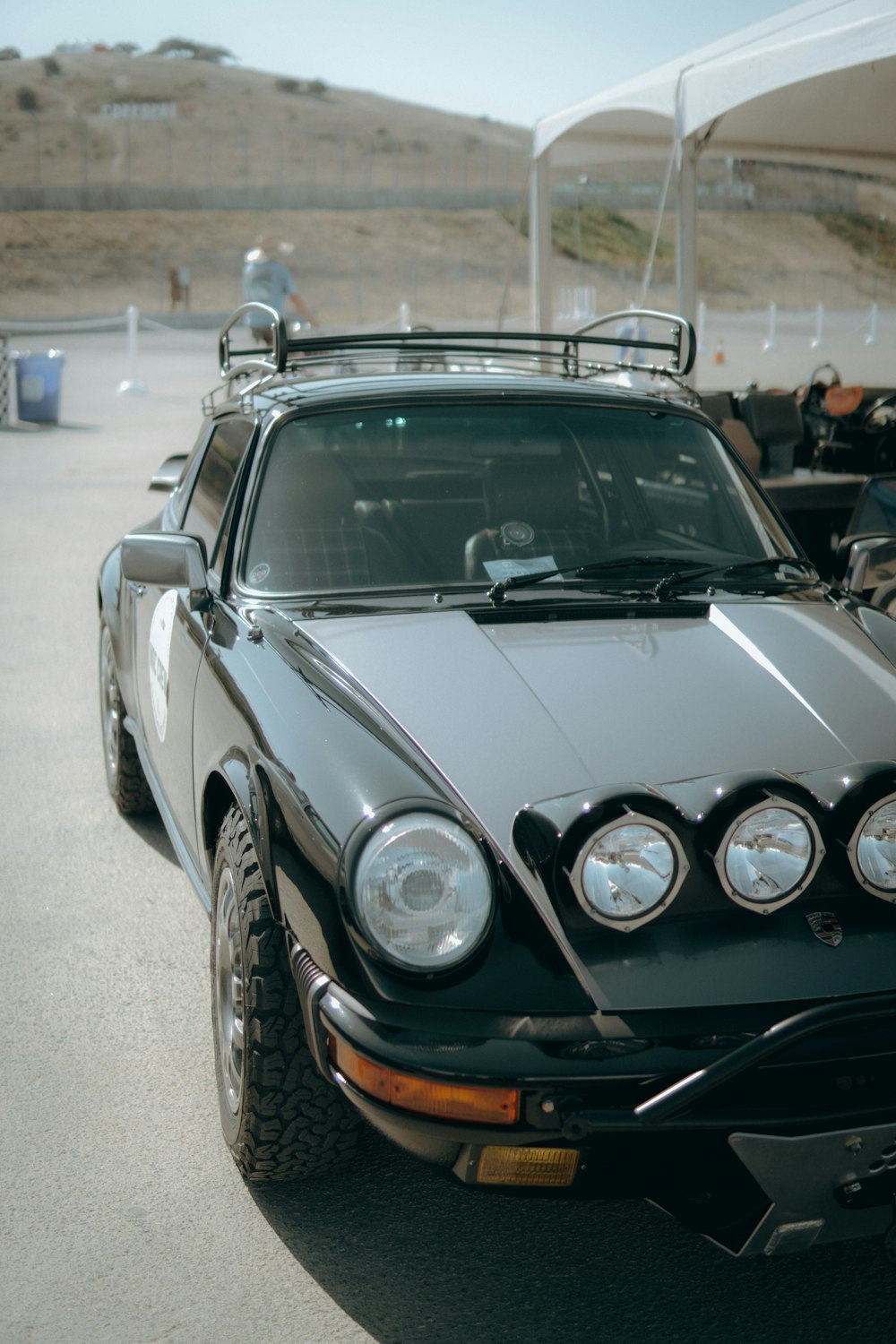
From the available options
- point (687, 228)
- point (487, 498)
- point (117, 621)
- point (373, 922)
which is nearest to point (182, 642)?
point (487, 498)

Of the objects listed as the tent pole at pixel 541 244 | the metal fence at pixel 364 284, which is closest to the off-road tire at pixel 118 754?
the tent pole at pixel 541 244

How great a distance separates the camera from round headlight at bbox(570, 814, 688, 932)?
221cm

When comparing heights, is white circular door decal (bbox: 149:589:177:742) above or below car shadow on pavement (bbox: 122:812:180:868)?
above

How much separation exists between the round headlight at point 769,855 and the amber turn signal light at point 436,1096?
1.68 ft

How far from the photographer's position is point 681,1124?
207 cm

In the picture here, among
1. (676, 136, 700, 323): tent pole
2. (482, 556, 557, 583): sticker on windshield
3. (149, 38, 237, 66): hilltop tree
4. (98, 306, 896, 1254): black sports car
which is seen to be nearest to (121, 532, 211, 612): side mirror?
(98, 306, 896, 1254): black sports car

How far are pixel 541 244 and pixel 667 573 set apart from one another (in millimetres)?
9890

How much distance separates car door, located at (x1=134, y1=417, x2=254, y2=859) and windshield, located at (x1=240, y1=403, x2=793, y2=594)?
0.68 ft

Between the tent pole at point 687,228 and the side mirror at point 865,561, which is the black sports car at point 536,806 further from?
the tent pole at point 687,228

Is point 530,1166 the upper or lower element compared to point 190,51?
lower

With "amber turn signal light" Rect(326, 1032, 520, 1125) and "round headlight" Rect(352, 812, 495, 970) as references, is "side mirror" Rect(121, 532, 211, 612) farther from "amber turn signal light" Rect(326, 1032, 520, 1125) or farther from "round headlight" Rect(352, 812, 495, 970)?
"amber turn signal light" Rect(326, 1032, 520, 1125)

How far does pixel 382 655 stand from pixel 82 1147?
1.24 meters

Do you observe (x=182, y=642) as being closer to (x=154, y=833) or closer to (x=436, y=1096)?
(x=154, y=833)

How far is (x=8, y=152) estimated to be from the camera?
93.1m
